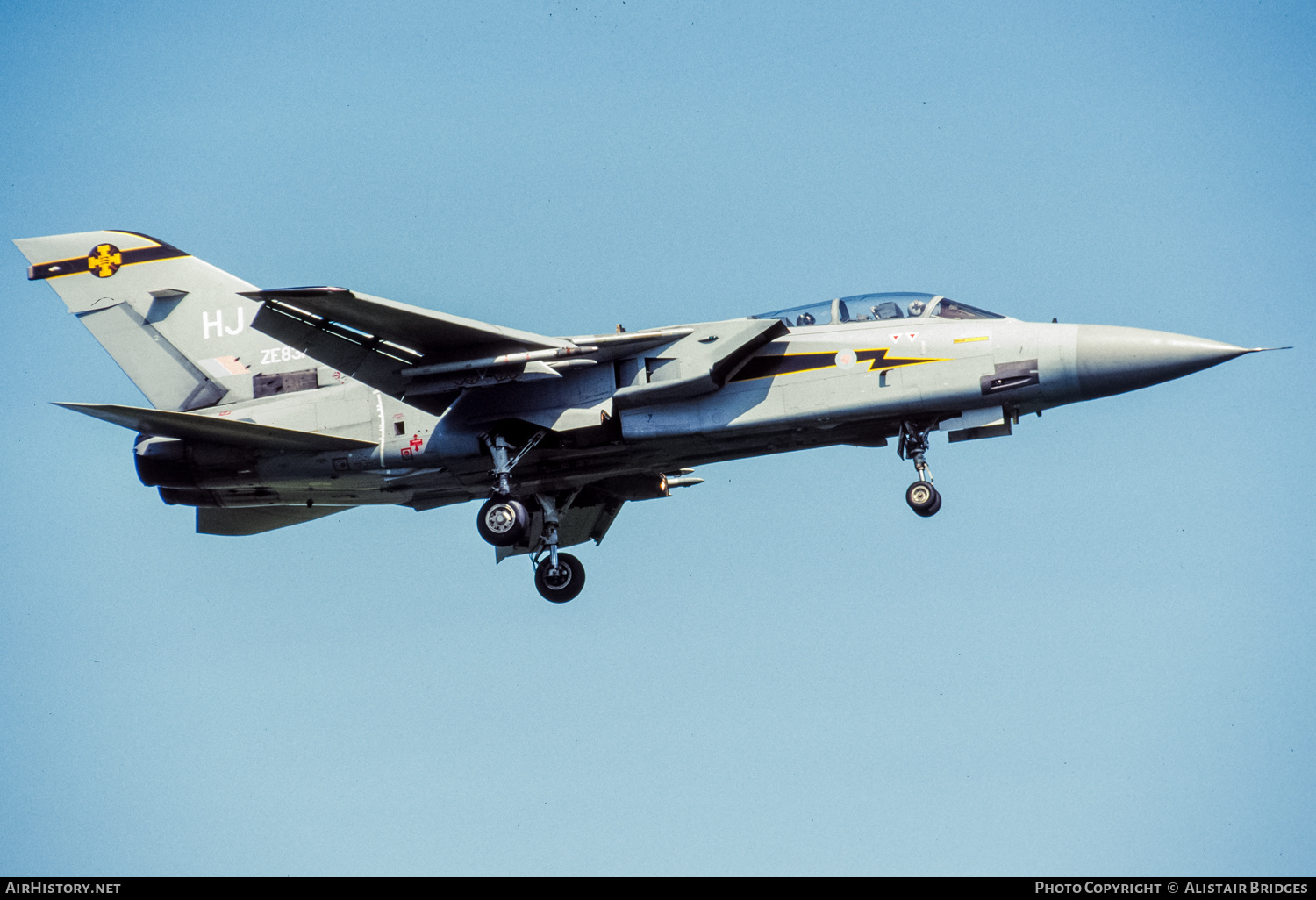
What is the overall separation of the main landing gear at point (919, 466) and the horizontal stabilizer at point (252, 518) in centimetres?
844

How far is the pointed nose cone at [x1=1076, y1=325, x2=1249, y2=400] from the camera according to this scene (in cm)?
1661

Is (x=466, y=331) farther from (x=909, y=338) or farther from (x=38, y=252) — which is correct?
(x=38, y=252)

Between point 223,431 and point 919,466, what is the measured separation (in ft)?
29.9

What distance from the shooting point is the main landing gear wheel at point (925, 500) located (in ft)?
54.9

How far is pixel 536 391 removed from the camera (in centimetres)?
1791

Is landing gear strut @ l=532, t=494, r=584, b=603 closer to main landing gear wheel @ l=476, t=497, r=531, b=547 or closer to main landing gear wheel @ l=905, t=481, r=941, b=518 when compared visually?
main landing gear wheel @ l=476, t=497, r=531, b=547

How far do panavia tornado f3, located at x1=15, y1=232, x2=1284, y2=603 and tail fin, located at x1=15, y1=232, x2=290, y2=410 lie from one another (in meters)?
0.04

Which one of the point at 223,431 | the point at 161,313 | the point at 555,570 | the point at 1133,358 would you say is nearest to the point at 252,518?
the point at 223,431

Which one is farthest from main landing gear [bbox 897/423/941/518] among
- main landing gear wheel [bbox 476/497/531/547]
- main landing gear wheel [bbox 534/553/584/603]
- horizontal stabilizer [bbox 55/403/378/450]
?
horizontal stabilizer [bbox 55/403/378/450]

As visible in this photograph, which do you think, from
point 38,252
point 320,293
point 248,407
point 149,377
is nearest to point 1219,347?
point 320,293

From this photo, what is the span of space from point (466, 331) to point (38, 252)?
25.3ft

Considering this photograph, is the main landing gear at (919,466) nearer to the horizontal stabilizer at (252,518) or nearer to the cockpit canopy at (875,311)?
the cockpit canopy at (875,311)
